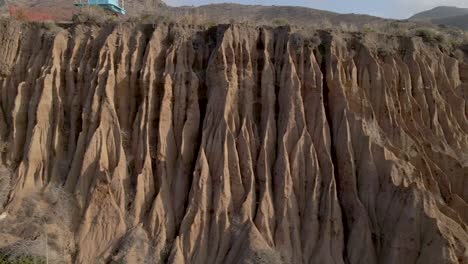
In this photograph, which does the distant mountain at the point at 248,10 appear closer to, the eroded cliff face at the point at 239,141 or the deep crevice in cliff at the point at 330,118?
the eroded cliff face at the point at 239,141

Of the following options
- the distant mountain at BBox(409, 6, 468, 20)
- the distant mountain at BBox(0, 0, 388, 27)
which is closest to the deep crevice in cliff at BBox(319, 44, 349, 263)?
the distant mountain at BBox(0, 0, 388, 27)

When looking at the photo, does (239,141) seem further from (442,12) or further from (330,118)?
(442,12)

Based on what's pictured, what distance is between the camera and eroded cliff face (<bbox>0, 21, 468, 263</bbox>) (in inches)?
597

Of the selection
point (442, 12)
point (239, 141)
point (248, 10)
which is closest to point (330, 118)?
point (239, 141)

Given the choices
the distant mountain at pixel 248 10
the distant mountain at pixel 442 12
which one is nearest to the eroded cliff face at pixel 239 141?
the distant mountain at pixel 248 10

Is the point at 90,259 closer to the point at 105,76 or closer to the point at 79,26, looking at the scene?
the point at 105,76

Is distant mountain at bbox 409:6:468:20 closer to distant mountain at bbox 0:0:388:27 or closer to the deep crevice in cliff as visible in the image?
distant mountain at bbox 0:0:388:27

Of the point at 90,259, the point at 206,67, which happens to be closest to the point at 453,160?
the point at 206,67

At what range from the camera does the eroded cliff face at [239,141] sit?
1516 cm

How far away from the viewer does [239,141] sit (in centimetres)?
1673

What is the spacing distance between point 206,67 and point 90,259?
7469 millimetres

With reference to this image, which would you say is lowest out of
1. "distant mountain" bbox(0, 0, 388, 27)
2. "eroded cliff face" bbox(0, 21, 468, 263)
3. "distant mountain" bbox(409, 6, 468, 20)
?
"eroded cliff face" bbox(0, 21, 468, 263)

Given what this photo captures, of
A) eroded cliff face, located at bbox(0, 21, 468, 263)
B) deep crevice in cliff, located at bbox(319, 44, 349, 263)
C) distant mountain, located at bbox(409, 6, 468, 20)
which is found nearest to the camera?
eroded cliff face, located at bbox(0, 21, 468, 263)

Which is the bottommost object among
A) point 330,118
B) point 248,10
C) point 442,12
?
point 330,118
